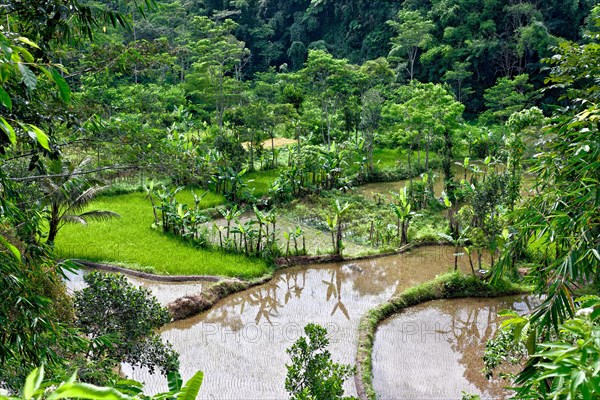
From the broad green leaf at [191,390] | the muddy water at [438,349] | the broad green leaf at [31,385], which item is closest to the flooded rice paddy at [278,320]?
the muddy water at [438,349]

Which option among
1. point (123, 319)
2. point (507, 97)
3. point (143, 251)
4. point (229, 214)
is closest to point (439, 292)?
point (229, 214)

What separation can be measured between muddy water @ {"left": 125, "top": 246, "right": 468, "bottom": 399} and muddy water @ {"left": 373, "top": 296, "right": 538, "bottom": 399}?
471 millimetres

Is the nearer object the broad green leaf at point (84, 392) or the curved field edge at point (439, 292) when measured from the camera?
the broad green leaf at point (84, 392)

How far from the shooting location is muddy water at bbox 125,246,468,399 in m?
6.73

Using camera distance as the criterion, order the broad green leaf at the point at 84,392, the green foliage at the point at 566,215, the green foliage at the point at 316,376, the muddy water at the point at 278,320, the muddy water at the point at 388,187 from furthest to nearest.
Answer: the muddy water at the point at 388,187
the muddy water at the point at 278,320
the green foliage at the point at 316,376
the green foliage at the point at 566,215
the broad green leaf at the point at 84,392

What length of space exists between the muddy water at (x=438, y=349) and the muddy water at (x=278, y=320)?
47 centimetres

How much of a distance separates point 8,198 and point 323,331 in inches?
129

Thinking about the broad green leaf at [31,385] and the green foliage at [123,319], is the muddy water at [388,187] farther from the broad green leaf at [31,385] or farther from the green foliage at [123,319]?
the broad green leaf at [31,385]

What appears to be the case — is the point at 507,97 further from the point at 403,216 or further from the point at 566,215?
the point at 566,215

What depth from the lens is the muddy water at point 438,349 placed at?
656 centimetres

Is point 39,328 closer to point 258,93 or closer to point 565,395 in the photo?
point 565,395

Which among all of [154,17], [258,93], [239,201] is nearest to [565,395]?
[239,201]

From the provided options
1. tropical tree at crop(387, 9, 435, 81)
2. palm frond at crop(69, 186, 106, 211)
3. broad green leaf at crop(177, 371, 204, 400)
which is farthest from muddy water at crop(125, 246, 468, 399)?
tropical tree at crop(387, 9, 435, 81)

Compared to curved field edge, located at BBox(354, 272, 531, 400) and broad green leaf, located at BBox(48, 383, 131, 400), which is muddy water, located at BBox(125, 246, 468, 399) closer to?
curved field edge, located at BBox(354, 272, 531, 400)
